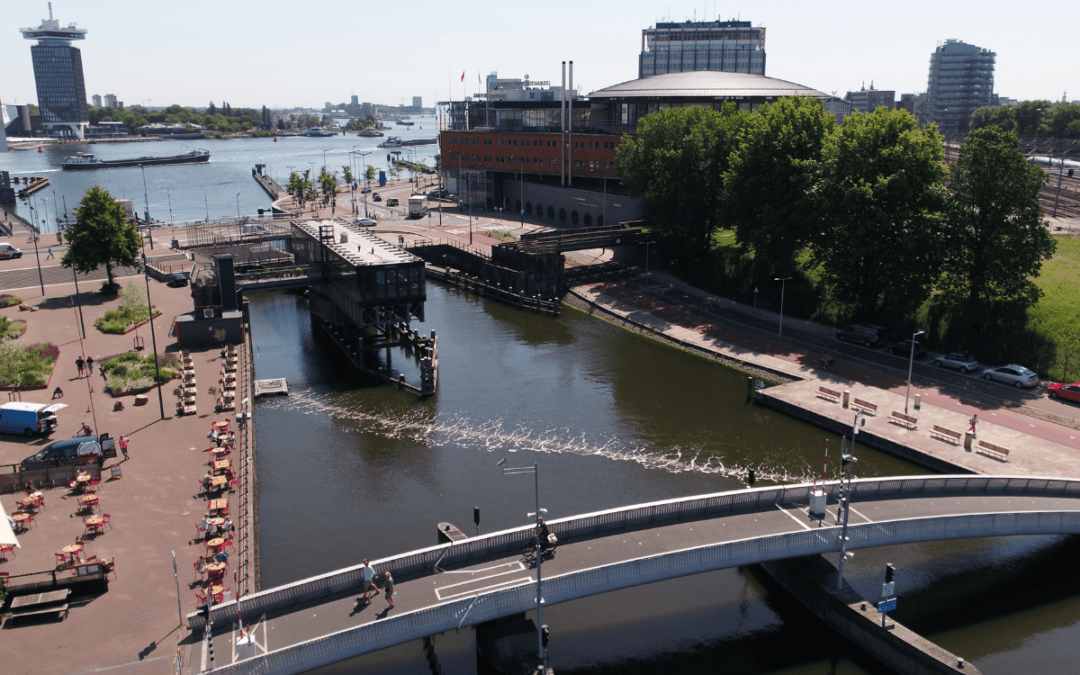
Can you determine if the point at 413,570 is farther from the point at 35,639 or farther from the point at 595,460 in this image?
the point at 595,460

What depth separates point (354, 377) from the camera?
183 ft

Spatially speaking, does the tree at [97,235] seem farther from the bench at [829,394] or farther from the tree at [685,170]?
the bench at [829,394]

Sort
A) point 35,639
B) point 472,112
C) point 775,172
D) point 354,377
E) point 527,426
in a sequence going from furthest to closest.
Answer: point 472,112
point 775,172
point 354,377
point 527,426
point 35,639

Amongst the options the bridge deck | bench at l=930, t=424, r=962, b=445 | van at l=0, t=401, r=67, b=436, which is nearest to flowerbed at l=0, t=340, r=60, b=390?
van at l=0, t=401, r=67, b=436

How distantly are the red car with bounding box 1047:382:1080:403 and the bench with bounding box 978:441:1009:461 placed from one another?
9538 millimetres

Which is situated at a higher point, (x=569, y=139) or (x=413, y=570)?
(x=569, y=139)

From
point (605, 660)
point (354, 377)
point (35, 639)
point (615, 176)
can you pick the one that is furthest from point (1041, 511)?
point (615, 176)

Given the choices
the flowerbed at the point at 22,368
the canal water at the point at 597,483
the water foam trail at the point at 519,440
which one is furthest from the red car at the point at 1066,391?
the flowerbed at the point at 22,368

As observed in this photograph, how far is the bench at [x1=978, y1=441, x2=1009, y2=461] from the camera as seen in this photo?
40.2 m

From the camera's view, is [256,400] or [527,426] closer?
[527,426]

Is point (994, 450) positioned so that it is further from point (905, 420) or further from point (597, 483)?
point (597, 483)

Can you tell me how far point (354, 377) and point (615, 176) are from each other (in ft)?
173

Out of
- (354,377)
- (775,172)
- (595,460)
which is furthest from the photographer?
(775,172)

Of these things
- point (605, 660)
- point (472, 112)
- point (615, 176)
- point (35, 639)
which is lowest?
point (605, 660)
